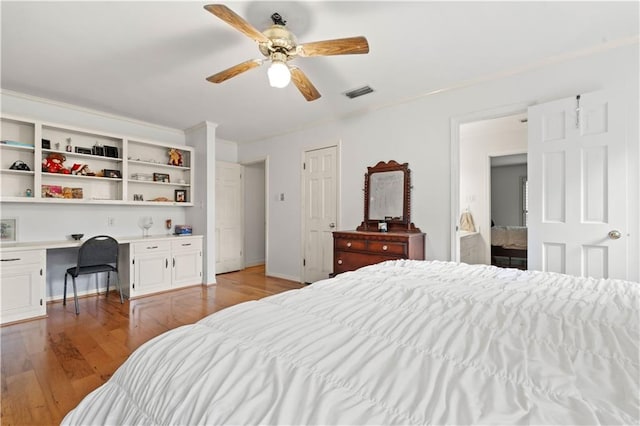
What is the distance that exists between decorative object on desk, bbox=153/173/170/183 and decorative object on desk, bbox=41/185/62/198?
3.58 ft

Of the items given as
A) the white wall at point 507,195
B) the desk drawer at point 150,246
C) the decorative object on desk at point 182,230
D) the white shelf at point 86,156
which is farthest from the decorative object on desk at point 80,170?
the white wall at point 507,195

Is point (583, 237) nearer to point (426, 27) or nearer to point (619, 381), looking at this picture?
point (426, 27)

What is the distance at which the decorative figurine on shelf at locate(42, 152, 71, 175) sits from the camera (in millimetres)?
3529

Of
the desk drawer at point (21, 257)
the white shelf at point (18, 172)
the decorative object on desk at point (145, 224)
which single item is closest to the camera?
the desk drawer at point (21, 257)

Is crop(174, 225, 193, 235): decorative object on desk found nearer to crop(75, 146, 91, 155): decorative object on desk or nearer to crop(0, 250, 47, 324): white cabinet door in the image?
crop(75, 146, 91, 155): decorative object on desk

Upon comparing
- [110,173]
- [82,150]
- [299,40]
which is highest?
[299,40]

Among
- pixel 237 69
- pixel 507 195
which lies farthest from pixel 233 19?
pixel 507 195

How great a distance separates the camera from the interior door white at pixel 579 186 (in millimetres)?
2322

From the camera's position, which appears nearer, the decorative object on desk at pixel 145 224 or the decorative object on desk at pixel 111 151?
the decorative object on desk at pixel 111 151

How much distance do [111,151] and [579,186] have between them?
5.27 metres

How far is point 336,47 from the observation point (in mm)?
1987

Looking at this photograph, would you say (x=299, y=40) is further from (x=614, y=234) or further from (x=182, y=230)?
(x=182, y=230)

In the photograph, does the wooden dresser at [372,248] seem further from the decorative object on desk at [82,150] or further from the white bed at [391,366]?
the decorative object on desk at [82,150]

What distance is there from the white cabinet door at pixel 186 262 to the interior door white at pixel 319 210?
1.61 metres
